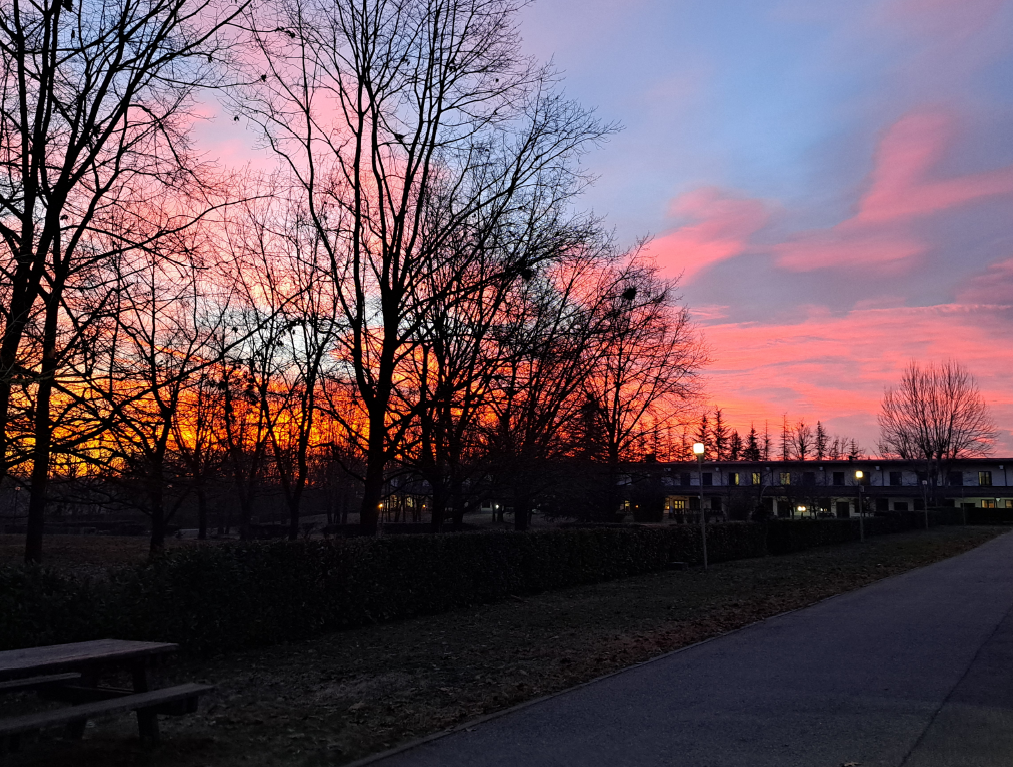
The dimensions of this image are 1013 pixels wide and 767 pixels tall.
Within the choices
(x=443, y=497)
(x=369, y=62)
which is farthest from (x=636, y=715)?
(x=369, y=62)

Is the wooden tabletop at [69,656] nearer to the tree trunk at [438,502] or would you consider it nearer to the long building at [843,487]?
the tree trunk at [438,502]

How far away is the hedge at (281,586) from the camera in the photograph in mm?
8297

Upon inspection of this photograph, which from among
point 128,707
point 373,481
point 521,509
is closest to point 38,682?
point 128,707

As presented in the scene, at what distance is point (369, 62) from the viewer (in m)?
16.7

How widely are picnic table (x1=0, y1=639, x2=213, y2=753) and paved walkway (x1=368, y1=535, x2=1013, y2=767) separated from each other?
1.51 m

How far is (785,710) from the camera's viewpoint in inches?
273

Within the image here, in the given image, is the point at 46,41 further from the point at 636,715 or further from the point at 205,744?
the point at 636,715

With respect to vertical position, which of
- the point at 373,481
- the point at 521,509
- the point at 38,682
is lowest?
the point at 38,682

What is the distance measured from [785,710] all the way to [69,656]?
532cm

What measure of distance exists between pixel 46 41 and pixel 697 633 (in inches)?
416

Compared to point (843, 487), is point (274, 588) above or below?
above

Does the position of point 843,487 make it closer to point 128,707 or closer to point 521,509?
point 521,509

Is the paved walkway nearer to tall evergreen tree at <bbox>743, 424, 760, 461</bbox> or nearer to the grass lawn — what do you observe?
the grass lawn

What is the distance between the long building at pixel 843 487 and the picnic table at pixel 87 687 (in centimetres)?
7266
